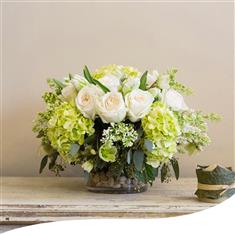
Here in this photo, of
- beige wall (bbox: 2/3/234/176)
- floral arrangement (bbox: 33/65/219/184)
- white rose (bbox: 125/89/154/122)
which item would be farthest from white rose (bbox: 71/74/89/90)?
beige wall (bbox: 2/3/234/176)

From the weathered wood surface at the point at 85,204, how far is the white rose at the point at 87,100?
190 millimetres

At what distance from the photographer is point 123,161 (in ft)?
4.02

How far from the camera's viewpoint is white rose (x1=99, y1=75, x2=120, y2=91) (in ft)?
4.07

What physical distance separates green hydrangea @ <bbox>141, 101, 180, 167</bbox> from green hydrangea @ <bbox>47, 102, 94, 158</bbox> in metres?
0.13

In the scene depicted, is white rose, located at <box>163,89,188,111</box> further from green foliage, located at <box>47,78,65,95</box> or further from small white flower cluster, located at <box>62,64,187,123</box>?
green foliage, located at <box>47,78,65,95</box>

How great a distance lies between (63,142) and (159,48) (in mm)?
511

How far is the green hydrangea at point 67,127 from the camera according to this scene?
1208 mm

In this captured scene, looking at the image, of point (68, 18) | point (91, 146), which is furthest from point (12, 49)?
point (91, 146)

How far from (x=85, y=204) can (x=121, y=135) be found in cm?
17

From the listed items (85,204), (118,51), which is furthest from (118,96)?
(118,51)

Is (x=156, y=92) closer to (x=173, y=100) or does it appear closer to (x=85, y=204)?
(x=173, y=100)

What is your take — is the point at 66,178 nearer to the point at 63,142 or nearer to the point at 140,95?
the point at 63,142

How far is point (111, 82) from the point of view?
1.25 meters

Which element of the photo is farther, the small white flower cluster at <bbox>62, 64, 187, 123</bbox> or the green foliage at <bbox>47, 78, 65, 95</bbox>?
the green foliage at <bbox>47, 78, 65, 95</bbox>
